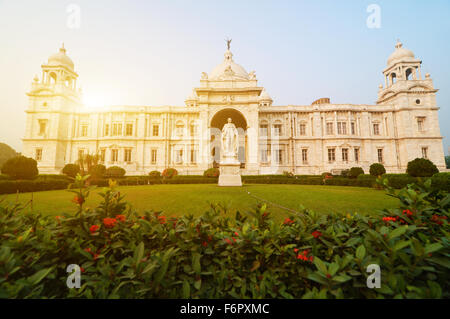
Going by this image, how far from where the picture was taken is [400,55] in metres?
36.7

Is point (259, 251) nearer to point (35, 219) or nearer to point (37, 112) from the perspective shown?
point (35, 219)

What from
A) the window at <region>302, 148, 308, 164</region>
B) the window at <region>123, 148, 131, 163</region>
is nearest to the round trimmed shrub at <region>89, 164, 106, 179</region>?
the window at <region>123, 148, 131, 163</region>

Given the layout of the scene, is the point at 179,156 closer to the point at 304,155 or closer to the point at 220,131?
the point at 220,131

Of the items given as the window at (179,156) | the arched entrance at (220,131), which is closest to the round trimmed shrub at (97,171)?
the window at (179,156)

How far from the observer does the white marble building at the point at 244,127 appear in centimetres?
3484

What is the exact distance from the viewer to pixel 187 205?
7469 millimetres

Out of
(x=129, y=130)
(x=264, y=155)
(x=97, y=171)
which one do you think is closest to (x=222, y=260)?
(x=97, y=171)

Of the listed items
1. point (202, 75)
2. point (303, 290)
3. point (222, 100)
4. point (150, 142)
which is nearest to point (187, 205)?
point (303, 290)

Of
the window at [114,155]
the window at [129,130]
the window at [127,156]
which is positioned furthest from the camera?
the window at [129,130]

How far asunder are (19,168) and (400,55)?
195ft

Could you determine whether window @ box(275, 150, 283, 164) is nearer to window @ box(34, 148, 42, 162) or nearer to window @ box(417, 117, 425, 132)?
window @ box(417, 117, 425, 132)

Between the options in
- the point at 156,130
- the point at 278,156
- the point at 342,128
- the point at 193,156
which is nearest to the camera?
the point at 342,128

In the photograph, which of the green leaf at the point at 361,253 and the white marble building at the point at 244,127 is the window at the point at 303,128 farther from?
the green leaf at the point at 361,253

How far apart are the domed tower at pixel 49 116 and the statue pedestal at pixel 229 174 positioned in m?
38.7
